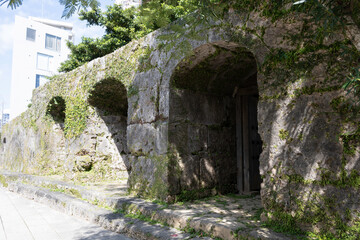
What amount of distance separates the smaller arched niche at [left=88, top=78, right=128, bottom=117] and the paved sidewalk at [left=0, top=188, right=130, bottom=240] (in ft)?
7.82

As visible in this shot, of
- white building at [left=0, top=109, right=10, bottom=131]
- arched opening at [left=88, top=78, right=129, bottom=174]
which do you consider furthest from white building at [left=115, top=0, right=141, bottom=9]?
white building at [left=0, top=109, right=10, bottom=131]

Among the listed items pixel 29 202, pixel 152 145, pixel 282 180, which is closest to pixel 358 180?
pixel 282 180

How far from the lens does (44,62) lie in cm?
2633

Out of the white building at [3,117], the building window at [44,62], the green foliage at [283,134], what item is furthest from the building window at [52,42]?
the green foliage at [283,134]

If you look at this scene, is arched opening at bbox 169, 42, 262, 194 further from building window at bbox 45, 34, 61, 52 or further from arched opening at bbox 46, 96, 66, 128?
building window at bbox 45, 34, 61, 52

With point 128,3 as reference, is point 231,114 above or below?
below

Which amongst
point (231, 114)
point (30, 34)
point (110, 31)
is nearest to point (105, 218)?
point (231, 114)

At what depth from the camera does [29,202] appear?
5535mm

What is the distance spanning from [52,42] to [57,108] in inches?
878

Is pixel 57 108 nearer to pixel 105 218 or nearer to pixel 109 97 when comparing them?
pixel 109 97

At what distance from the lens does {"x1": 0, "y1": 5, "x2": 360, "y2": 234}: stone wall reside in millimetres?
2383

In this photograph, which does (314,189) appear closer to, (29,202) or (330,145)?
(330,145)

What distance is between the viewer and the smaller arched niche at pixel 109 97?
571cm

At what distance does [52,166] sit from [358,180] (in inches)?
299
